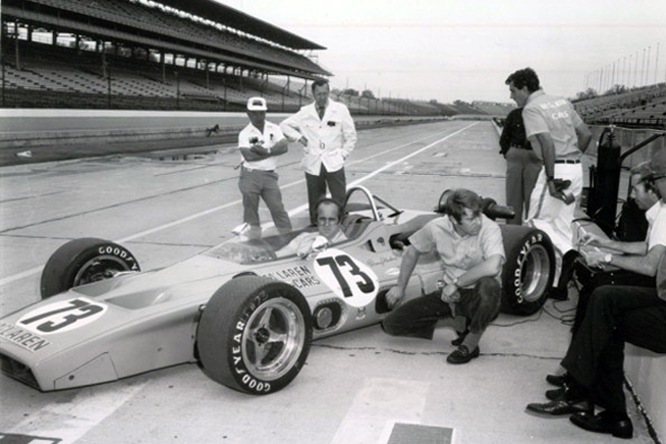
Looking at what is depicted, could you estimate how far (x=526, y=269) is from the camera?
6109mm

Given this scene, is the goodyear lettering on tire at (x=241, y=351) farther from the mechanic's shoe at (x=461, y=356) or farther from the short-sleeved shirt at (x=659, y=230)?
the short-sleeved shirt at (x=659, y=230)

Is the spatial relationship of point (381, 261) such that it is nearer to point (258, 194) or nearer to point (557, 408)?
point (557, 408)

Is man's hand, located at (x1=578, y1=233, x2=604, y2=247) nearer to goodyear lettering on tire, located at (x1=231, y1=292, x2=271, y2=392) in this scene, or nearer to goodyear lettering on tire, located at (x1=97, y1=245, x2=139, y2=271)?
goodyear lettering on tire, located at (x1=231, y1=292, x2=271, y2=392)

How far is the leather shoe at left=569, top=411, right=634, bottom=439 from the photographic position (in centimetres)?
363

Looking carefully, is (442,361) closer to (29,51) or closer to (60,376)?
(60,376)

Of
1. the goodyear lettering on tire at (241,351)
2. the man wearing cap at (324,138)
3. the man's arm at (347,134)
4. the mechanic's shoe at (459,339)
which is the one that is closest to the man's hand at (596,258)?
the mechanic's shoe at (459,339)

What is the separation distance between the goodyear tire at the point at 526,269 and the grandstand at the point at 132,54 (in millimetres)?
20914

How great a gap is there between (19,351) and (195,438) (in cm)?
109

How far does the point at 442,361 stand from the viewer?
189 inches

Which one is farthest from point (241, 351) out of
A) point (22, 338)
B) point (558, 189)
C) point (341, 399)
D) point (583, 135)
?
point (583, 135)

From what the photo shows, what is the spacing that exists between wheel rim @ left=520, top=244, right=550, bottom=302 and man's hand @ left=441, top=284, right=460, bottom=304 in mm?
1421

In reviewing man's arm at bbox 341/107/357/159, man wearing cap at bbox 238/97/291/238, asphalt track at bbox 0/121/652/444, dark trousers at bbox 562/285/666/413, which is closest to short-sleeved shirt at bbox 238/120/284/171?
man wearing cap at bbox 238/97/291/238

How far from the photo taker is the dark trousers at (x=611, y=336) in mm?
3615

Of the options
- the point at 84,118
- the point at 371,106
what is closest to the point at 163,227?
the point at 84,118
